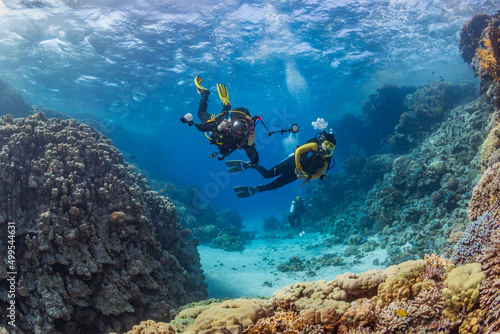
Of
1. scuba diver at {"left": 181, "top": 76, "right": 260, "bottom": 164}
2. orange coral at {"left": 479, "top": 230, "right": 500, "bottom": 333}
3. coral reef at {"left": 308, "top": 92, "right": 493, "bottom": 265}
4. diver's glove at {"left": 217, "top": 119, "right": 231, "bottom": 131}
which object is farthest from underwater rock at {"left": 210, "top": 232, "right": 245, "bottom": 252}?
orange coral at {"left": 479, "top": 230, "right": 500, "bottom": 333}

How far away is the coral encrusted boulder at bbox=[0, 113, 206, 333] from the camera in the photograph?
446 cm

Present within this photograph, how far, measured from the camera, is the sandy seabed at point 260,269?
28.5 ft

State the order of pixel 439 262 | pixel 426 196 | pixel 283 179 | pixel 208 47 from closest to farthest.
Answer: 1. pixel 439 262
2. pixel 283 179
3. pixel 426 196
4. pixel 208 47

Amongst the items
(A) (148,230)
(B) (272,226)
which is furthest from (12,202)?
(B) (272,226)

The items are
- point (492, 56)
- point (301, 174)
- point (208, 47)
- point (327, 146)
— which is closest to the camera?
point (327, 146)

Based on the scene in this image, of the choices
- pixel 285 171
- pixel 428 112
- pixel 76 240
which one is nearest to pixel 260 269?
pixel 285 171

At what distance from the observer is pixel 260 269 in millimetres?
11469

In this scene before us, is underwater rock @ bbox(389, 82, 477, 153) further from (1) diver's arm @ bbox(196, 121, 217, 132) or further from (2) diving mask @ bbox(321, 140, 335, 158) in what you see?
(1) diver's arm @ bbox(196, 121, 217, 132)

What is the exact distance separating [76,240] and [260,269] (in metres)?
8.45

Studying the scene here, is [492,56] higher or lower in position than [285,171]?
higher

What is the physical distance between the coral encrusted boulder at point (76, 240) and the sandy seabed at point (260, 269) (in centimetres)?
214

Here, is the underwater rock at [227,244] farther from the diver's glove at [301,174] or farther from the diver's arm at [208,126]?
the diver's arm at [208,126]

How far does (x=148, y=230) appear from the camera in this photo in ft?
20.4

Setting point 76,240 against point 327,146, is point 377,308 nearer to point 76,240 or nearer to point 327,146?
point 327,146
